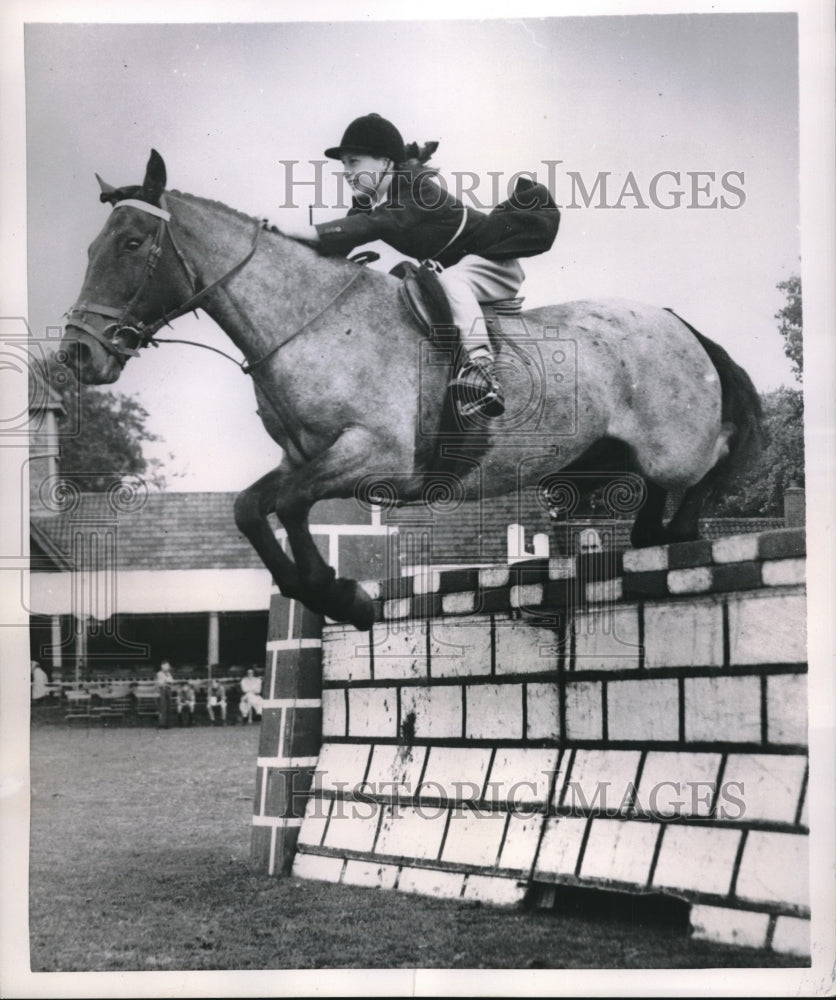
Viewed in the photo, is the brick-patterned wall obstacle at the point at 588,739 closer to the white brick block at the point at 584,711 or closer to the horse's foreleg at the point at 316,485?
the white brick block at the point at 584,711

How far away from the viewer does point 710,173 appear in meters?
3.91

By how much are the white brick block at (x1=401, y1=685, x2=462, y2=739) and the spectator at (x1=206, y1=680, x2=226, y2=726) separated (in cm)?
59

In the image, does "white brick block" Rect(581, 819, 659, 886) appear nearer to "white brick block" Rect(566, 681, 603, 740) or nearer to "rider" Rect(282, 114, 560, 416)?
"white brick block" Rect(566, 681, 603, 740)

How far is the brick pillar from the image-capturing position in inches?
159

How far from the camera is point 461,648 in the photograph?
3.89 meters

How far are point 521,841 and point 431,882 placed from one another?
313mm

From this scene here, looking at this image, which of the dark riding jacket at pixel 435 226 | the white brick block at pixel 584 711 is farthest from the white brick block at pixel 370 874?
the dark riding jacket at pixel 435 226

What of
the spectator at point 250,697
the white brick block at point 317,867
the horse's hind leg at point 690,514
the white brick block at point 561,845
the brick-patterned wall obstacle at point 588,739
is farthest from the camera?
the spectator at point 250,697

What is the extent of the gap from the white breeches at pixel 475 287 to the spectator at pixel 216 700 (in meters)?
1.36

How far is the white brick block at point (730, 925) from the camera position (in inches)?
136

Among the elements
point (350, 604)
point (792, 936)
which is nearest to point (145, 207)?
point (350, 604)

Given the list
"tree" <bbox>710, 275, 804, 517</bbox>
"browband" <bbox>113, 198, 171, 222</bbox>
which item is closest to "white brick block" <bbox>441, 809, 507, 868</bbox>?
"tree" <bbox>710, 275, 804, 517</bbox>

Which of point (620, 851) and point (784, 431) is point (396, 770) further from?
point (784, 431)

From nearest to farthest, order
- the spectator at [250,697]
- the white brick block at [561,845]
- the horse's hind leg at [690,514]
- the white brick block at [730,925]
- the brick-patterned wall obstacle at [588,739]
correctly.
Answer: the white brick block at [730,925] < the brick-patterned wall obstacle at [588,739] < the white brick block at [561,845] < the horse's hind leg at [690,514] < the spectator at [250,697]
